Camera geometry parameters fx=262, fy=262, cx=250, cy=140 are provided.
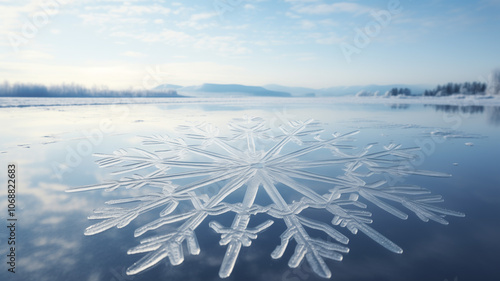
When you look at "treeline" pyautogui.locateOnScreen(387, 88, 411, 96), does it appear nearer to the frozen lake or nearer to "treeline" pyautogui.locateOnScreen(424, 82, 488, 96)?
"treeline" pyautogui.locateOnScreen(424, 82, 488, 96)

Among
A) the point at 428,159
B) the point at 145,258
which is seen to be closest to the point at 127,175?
the point at 145,258

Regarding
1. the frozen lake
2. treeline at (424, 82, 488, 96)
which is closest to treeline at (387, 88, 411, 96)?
treeline at (424, 82, 488, 96)

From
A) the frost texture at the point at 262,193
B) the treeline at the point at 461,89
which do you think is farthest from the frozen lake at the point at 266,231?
the treeline at the point at 461,89

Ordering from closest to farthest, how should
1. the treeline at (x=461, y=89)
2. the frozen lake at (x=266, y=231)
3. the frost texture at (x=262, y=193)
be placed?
1. the frozen lake at (x=266, y=231)
2. the frost texture at (x=262, y=193)
3. the treeline at (x=461, y=89)

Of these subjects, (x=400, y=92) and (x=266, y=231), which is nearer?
(x=266, y=231)

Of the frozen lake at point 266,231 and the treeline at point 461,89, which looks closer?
the frozen lake at point 266,231

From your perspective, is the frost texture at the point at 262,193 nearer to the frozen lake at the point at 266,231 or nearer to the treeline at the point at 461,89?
the frozen lake at the point at 266,231

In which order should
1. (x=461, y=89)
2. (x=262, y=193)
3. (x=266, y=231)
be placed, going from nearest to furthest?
(x=266, y=231)
(x=262, y=193)
(x=461, y=89)

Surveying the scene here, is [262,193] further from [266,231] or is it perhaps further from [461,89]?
[461,89]

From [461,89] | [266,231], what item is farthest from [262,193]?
[461,89]
